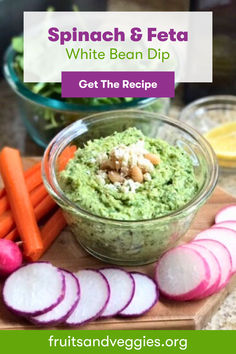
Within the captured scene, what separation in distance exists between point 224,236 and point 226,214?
167 millimetres

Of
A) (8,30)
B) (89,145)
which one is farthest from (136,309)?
(8,30)

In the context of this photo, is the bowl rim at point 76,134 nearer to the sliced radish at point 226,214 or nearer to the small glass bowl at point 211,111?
the sliced radish at point 226,214

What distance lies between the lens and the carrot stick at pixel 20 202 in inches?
97.9

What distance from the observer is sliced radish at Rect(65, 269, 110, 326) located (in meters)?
2.26

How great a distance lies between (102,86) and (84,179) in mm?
745

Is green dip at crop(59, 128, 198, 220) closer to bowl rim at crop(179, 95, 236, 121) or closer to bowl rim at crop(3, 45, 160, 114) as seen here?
bowl rim at crop(3, 45, 160, 114)

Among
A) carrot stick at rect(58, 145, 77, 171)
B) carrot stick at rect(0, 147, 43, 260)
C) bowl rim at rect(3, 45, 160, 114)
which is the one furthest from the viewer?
bowl rim at rect(3, 45, 160, 114)

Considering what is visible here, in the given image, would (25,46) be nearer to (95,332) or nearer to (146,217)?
(146,217)

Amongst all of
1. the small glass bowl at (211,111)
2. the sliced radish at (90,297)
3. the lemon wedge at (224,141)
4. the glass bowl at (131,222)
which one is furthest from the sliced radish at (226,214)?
the small glass bowl at (211,111)

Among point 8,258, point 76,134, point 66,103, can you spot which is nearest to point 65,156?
point 76,134

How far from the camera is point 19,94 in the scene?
3004 mm

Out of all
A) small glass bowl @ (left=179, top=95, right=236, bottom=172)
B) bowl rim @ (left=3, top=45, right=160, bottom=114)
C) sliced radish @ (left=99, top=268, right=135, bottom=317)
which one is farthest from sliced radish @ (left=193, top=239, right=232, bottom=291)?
small glass bowl @ (left=179, top=95, right=236, bottom=172)

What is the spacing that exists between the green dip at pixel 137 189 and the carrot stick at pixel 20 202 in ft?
0.58

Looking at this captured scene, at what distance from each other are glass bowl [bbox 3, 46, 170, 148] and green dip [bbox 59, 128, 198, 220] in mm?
358
